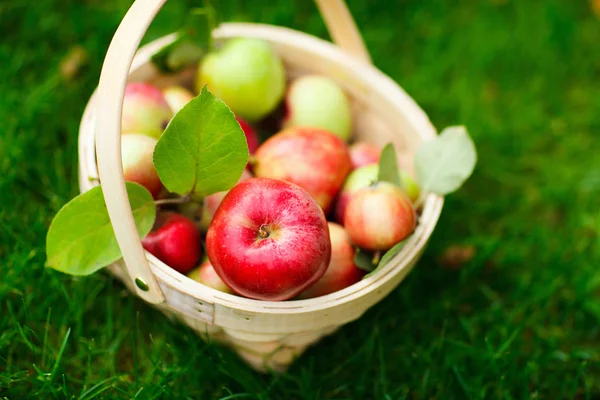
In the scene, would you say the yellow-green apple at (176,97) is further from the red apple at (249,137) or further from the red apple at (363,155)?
the red apple at (363,155)

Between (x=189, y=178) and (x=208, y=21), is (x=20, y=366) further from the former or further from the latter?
(x=208, y=21)

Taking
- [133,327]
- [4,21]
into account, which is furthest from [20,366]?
[4,21]

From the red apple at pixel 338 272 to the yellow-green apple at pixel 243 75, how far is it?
1.43 ft

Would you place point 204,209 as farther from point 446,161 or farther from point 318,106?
point 446,161

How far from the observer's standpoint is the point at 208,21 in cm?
144

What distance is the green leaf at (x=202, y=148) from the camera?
105 cm

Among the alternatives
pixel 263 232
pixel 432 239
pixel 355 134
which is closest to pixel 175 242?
pixel 263 232

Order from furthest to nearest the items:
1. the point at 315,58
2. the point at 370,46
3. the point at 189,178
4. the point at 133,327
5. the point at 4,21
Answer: the point at 370,46, the point at 4,21, the point at 315,58, the point at 133,327, the point at 189,178

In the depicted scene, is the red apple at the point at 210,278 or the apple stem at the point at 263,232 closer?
the apple stem at the point at 263,232

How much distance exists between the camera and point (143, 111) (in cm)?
132

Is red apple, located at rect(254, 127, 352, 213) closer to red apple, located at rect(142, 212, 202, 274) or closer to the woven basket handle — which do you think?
red apple, located at rect(142, 212, 202, 274)

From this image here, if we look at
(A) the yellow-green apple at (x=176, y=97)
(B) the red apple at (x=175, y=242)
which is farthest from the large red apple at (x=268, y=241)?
(A) the yellow-green apple at (x=176, y=97)

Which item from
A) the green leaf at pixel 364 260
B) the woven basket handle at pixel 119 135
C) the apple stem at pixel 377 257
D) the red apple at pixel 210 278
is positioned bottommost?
the green leaf at pixel 364 260

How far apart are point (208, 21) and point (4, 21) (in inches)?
32.0
